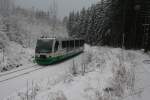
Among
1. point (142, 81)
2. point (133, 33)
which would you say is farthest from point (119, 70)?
point (133, 33)

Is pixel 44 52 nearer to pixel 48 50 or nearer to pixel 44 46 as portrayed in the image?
pixel 48 50

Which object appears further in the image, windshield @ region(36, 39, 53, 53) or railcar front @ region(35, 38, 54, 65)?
windshield @ region(36, 39, 53, 53)

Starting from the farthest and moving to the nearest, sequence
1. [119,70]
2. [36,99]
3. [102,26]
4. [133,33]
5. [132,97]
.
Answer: [102,26]
[133,33]
[119,70]
[36,99]
[132,97]

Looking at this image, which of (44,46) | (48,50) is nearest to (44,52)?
(48,50)

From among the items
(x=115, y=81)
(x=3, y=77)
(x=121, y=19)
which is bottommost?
(x=3, y=77)

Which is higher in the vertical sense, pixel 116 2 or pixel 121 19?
pixel 116 2

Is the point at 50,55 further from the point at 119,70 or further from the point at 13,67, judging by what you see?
the point at 119,70

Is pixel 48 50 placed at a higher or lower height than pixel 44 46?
lower

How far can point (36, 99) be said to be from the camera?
291 inches

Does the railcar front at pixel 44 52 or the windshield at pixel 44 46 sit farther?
the windshield at pixel 44 46

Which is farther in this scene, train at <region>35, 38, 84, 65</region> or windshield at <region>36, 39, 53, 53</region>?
windshield at <region>36, 39, 53, 53</region>

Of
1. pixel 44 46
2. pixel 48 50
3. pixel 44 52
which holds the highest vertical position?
pixel 44 46

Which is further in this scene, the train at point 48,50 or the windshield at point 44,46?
the windshield at point 44,46

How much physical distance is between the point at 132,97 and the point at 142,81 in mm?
2359
